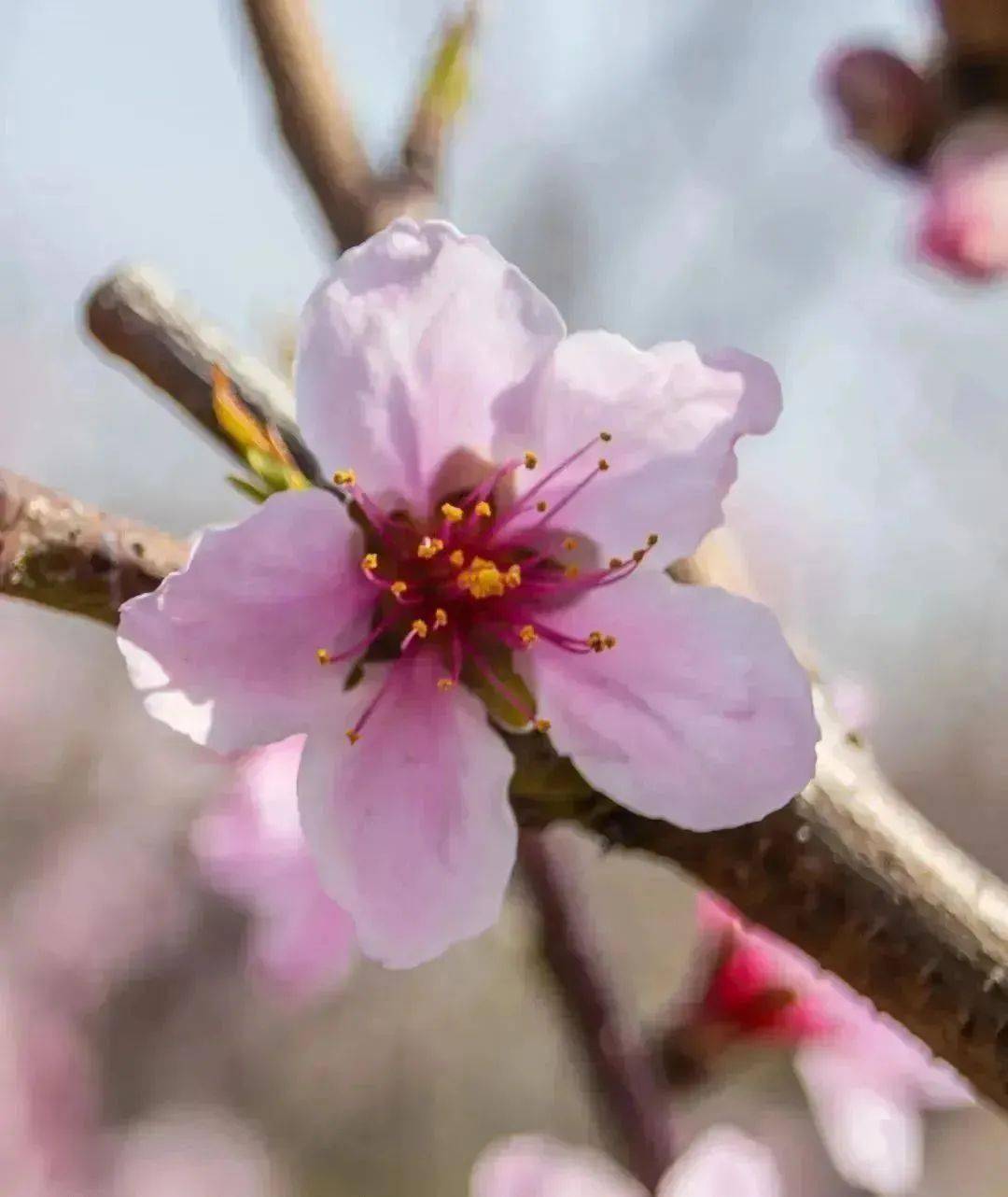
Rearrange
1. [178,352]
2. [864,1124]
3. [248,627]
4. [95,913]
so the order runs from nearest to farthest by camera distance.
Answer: [248,627] → [178,352] → [864,1124] → [95,913]

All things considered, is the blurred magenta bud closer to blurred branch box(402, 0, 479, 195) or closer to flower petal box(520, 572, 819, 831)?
blurred branch box(402, 0, 479, 195)

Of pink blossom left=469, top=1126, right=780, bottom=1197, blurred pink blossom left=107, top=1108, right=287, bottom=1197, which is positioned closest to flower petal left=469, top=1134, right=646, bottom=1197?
pink blossom left=469, top=1126, right=780, bottom=1197

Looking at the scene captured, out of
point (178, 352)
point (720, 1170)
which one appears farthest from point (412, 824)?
point (720, 1170)

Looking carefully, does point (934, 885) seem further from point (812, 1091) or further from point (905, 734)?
point (905, 734)

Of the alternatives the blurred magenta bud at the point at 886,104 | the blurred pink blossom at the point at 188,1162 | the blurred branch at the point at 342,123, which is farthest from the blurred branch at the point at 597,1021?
the blurred pink blossom at the point at 188,1162

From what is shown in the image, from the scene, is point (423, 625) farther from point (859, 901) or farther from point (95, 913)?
point (95, 913)
